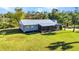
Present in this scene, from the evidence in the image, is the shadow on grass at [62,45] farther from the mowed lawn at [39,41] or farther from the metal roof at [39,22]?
the metal roof at [39,22]

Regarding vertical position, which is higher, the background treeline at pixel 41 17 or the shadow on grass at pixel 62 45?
the background treeline at pixel 41 17

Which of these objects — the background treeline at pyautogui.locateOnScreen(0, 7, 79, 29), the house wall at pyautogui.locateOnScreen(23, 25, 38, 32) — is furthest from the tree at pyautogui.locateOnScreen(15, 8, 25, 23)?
the house wall at pyautogui.locateOnScreen(23, 25, 38, 32)

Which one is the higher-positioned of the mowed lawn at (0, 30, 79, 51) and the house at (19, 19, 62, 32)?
the house at (19, 19, 62, 32)

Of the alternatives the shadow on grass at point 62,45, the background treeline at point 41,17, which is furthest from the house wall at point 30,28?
the shadow on grass at point 62,45

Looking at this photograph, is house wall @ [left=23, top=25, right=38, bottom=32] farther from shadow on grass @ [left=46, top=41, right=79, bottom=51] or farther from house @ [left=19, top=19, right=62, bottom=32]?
shadow on grass @ [left=46, top=41, right=79, bottom=51]

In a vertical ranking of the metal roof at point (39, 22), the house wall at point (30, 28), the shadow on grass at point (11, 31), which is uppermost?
the metal roof at point (39, 22)

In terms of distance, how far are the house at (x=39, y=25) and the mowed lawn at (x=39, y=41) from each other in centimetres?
7

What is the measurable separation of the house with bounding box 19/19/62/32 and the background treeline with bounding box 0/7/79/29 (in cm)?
5

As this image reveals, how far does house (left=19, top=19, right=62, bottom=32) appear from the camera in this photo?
341 cm

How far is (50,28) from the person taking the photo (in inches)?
135

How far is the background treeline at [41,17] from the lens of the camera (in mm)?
3385

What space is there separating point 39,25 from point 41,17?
11 centimetres
